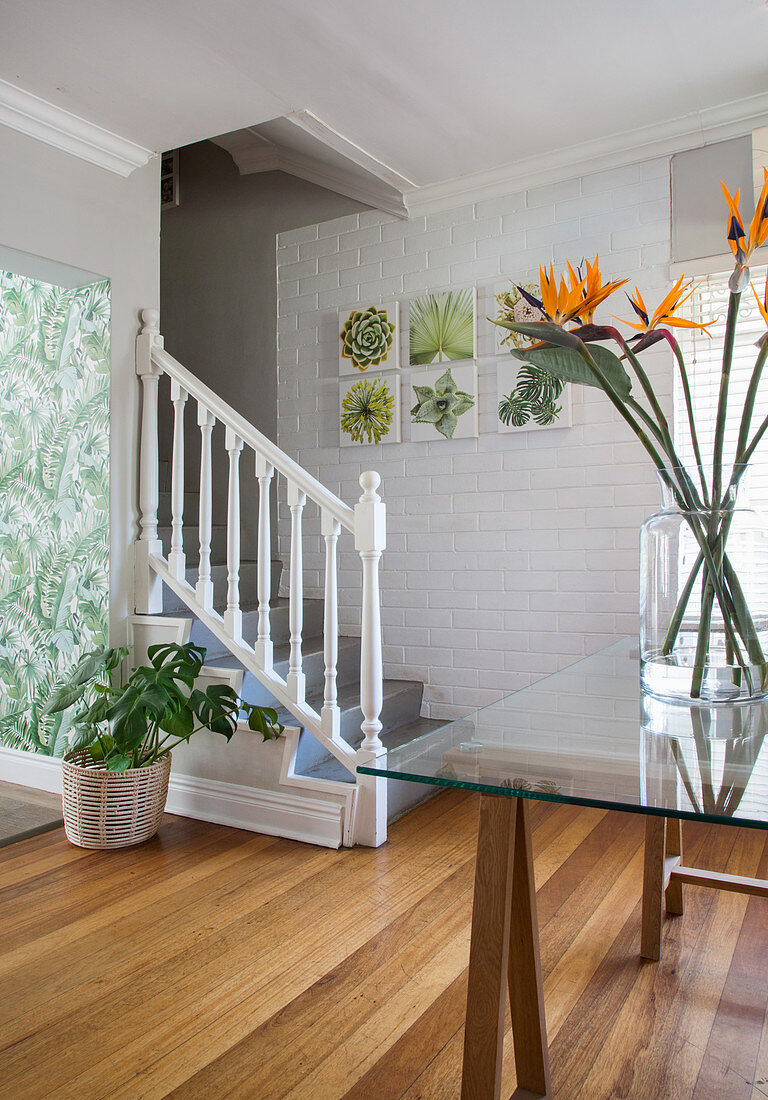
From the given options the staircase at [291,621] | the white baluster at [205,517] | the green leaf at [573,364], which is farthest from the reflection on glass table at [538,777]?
the white baluster at [205,517]

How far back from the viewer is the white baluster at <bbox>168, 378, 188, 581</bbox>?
3070mm

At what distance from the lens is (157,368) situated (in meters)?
3.14

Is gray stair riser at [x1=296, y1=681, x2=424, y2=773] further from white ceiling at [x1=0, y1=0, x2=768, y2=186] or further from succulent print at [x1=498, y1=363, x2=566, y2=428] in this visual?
white ceiling at [x1=0, y1=0, x2=768, y2=186]

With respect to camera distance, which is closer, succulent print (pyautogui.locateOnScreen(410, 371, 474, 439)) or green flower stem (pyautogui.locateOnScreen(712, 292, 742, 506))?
green flower stem (pyautogui.locateOnScreen(712, 292, 742, 506))

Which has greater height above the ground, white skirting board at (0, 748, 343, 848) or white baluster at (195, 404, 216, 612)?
white baluster at (195, 404, 216, 612)

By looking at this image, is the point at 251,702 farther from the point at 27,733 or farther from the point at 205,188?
the point at 205,188

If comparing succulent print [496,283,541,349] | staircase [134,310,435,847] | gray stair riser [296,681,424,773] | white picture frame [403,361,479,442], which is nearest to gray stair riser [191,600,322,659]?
staircase [134,310,435,847]

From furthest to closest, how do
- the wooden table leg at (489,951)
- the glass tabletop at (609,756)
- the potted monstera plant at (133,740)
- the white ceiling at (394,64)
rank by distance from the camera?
the potted monstera plant at (133,740) → the white ceiling at (394,64) → the wooden table leg at (489,951) → the glass tabletop at (609,756)

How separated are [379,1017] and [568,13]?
2.73 m

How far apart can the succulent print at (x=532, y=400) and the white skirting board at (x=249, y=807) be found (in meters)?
1.75

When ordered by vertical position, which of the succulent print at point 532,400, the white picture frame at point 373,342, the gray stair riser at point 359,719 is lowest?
the gray stair riser at point 359,719

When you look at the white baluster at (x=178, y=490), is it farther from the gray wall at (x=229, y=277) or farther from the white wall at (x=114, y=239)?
the gray wall at (x=229, y=277)

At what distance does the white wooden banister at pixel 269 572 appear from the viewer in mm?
2609

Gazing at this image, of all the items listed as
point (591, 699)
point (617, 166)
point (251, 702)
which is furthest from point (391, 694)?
point (617, 166)
